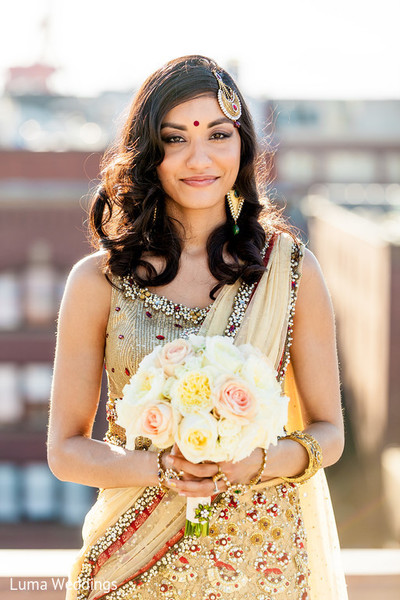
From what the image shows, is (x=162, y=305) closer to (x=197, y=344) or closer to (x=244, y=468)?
(x=197, y=344)

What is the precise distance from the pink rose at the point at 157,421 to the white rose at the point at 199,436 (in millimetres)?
48

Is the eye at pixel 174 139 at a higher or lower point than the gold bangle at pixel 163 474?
higher

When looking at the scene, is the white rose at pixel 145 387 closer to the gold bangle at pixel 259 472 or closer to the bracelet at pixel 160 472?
the bracelet at pixel 160 472

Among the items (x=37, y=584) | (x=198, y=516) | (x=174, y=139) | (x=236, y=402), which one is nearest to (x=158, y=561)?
(x=198, y=516)

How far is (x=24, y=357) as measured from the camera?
29.2 meters

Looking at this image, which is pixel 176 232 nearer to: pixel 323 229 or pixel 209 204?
pixel 209 204

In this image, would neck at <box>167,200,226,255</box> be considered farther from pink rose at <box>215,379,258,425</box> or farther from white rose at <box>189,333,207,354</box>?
pink rose at <box>215,379,258,425</box>

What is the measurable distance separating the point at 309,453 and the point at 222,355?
0.56m

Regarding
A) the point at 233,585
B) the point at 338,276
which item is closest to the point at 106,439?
the point at 233,585

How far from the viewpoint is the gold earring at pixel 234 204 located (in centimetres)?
316

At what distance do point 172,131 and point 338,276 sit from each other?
39.6m

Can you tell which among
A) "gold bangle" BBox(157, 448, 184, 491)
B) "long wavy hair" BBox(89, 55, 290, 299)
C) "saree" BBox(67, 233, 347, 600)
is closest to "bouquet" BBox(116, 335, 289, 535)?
"gold bangle" BBox(157, 448, 184, 491)

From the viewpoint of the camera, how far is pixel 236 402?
8.01ft

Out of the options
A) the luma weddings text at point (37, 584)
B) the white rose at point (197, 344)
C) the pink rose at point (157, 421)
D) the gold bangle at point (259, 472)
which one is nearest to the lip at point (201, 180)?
the white rose at point (197, 344)
